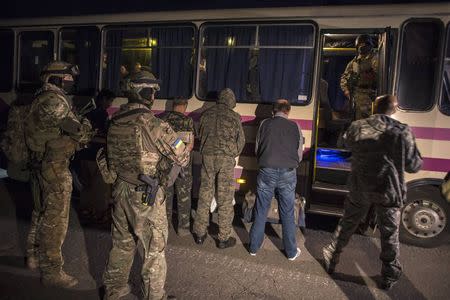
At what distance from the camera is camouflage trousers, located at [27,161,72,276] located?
377 centimetres

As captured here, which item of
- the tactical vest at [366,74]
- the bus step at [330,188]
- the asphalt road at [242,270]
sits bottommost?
the asphalt road at [242,270]

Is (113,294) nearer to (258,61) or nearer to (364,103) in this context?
(258,61)

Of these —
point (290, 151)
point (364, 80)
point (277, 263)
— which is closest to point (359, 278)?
point (277, 263)

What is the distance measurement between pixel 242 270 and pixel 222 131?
165cm

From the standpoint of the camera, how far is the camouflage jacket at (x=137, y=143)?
3.14 metres

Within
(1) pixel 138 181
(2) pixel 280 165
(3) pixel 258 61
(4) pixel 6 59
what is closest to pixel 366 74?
(3) pixel 258 61

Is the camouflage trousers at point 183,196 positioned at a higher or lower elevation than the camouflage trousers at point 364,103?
lower

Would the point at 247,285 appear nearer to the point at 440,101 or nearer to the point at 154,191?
the point at 154,191

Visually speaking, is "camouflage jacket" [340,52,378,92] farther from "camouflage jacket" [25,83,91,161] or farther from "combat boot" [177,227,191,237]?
"camouflage jacket" [25,83,91,161]

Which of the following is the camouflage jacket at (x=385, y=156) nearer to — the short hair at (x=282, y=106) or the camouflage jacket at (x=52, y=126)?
the short hair at (x=282, y=106)

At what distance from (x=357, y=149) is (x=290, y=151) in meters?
0.79

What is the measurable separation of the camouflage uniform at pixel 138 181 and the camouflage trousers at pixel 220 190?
1735 millimetres

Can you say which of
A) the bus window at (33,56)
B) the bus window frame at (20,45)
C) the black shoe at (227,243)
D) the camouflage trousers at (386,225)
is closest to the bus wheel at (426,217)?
the camouflage trousers at (386,225)

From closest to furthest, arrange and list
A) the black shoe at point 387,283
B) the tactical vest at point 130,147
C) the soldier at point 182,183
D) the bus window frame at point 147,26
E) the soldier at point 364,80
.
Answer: the tactical vest at point 130,147
the black shoe at point 387,283
the soldier at point 182,183
the soldier at point 364,80
the bus window frame at point 147,26
